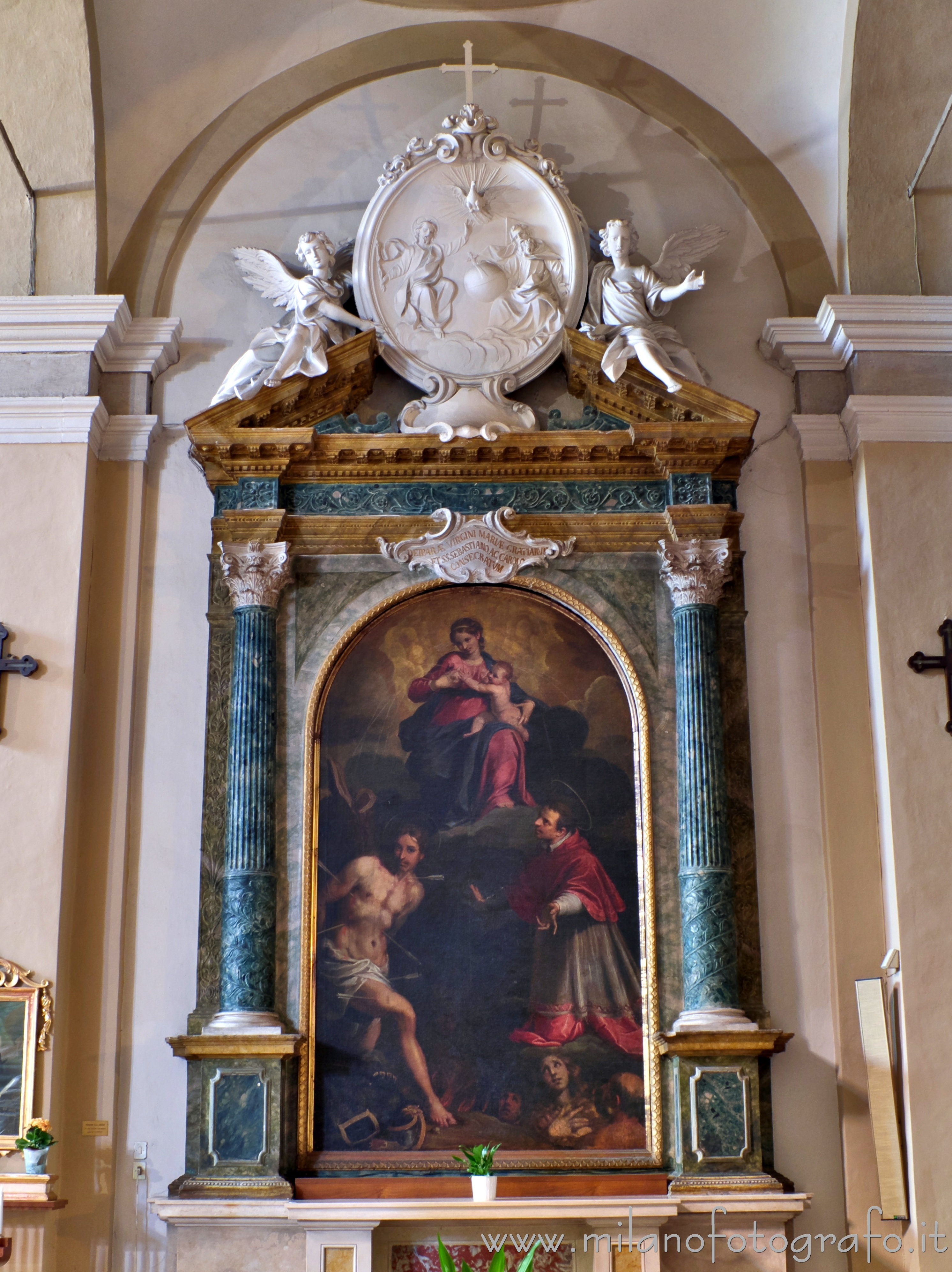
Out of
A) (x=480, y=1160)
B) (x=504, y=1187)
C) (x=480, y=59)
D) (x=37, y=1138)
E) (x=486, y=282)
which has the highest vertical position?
(x=480, y=59)

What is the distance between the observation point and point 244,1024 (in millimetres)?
7902

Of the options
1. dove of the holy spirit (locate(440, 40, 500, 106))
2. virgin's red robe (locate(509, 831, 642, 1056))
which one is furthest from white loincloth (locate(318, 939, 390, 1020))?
dove of the holy spirit (locate(440, 40, 500, 106))

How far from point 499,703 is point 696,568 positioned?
1.38 m

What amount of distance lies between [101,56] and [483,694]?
4628 mm

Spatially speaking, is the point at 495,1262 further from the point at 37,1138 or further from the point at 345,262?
the point at 345,262

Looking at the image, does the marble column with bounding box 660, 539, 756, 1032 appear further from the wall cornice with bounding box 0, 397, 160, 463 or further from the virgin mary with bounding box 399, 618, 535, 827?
the wall cornice with bounding box 0, 397, 160, 463

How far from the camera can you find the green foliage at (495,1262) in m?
6.52

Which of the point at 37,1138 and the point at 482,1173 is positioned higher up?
the point at 37,1138

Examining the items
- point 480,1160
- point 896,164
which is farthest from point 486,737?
point 896,164

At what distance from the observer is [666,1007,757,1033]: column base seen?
25.7 ft

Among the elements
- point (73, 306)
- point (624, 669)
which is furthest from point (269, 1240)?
point (73, 306)

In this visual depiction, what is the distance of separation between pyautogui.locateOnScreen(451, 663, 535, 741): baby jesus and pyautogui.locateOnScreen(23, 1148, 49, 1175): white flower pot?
123 inches

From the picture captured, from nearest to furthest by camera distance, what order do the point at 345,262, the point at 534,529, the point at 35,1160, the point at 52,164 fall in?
the point at 35,1160 → the point at 534,529 → the point at 52,164 → the point at 345,262

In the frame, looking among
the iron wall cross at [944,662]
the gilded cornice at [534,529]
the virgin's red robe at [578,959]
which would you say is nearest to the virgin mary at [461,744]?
the virgin's red robe at [578,959]
